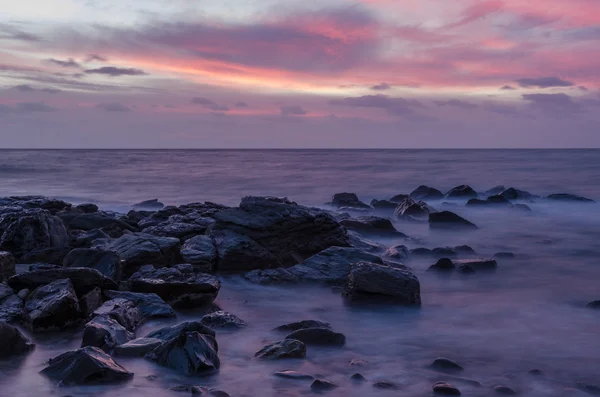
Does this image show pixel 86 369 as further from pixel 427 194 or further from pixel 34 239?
pixel 427 194

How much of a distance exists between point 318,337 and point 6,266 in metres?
5.13

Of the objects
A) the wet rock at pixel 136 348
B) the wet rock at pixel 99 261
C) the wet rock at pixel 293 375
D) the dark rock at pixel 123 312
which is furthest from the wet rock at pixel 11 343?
the wet rock at pixel 293 375

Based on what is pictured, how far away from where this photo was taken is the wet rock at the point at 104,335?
668 cm

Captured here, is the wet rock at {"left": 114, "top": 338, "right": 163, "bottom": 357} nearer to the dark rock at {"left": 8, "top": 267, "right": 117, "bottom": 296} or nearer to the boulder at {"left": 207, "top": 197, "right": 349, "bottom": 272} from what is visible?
the dark rock at {"left": 8, "top": 267, "right": 117, "bottom": 296}

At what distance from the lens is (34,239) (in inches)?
453

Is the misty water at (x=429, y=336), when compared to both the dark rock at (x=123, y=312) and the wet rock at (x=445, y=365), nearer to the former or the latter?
the wet rock at (x=445, y=365)

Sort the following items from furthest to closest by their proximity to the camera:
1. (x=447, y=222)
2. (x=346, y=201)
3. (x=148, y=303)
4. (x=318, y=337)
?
(x=346, y=201) < (x=447, y=222) < (x=148, y=303) < (x=318, y=337)

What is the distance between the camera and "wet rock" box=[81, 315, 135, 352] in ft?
21.9

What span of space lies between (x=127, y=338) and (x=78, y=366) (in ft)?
3.52

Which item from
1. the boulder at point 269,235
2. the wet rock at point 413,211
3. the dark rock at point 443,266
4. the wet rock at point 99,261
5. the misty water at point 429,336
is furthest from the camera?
the wet rock at point 413,211

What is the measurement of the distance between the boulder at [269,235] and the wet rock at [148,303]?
3.03m

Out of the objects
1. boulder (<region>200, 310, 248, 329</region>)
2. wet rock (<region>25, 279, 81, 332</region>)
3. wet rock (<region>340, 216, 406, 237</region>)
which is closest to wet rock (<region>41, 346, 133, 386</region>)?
wet rock (<region>25, 279, 81, 332</region>)

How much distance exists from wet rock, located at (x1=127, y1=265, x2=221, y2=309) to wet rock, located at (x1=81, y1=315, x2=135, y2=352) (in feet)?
5.52

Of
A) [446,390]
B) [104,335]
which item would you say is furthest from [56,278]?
[446,390]
